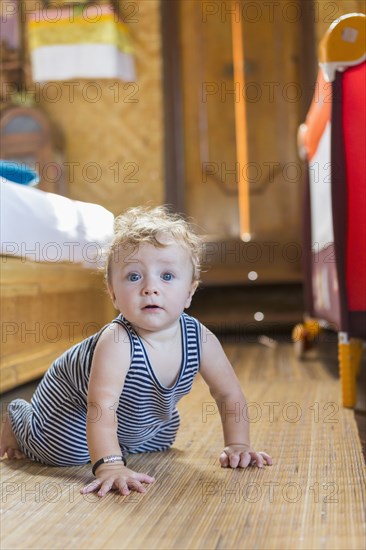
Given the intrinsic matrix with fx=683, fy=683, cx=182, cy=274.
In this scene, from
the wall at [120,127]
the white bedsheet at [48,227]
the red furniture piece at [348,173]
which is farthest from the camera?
the wall at [120,127]

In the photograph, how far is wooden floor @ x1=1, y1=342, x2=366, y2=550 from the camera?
826mm

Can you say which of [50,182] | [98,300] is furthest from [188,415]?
[50,182]

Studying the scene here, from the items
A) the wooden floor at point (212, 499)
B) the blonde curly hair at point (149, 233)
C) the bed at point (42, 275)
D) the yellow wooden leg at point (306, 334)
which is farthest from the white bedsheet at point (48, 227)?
the yellow wooden leg at point (306, 334)

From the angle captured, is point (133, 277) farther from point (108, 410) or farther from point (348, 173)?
point (348, 173)

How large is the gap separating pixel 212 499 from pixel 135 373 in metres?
0.26

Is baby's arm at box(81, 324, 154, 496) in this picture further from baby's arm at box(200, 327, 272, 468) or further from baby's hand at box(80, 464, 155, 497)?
baby's arm at box(200, 327, 272, 468)

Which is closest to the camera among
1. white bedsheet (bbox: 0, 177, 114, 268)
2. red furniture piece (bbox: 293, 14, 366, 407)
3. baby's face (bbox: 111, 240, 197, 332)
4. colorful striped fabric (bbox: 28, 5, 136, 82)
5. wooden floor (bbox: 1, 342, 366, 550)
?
wooden floor (bbox: 1, 342, 366, 550)

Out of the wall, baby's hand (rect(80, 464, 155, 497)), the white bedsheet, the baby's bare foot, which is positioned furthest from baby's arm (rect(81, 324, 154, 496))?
the wall

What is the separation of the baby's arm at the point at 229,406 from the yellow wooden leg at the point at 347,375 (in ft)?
1.73

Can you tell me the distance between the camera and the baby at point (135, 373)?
3.63ft

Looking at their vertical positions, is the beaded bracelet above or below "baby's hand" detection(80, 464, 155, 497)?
above

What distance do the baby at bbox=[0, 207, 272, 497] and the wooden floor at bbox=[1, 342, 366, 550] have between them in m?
0.05

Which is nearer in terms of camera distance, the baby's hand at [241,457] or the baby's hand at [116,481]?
the baby's hand at [116,481]

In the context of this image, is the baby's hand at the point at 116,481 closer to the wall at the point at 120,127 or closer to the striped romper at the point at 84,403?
the striped romper at the point at 84,403
